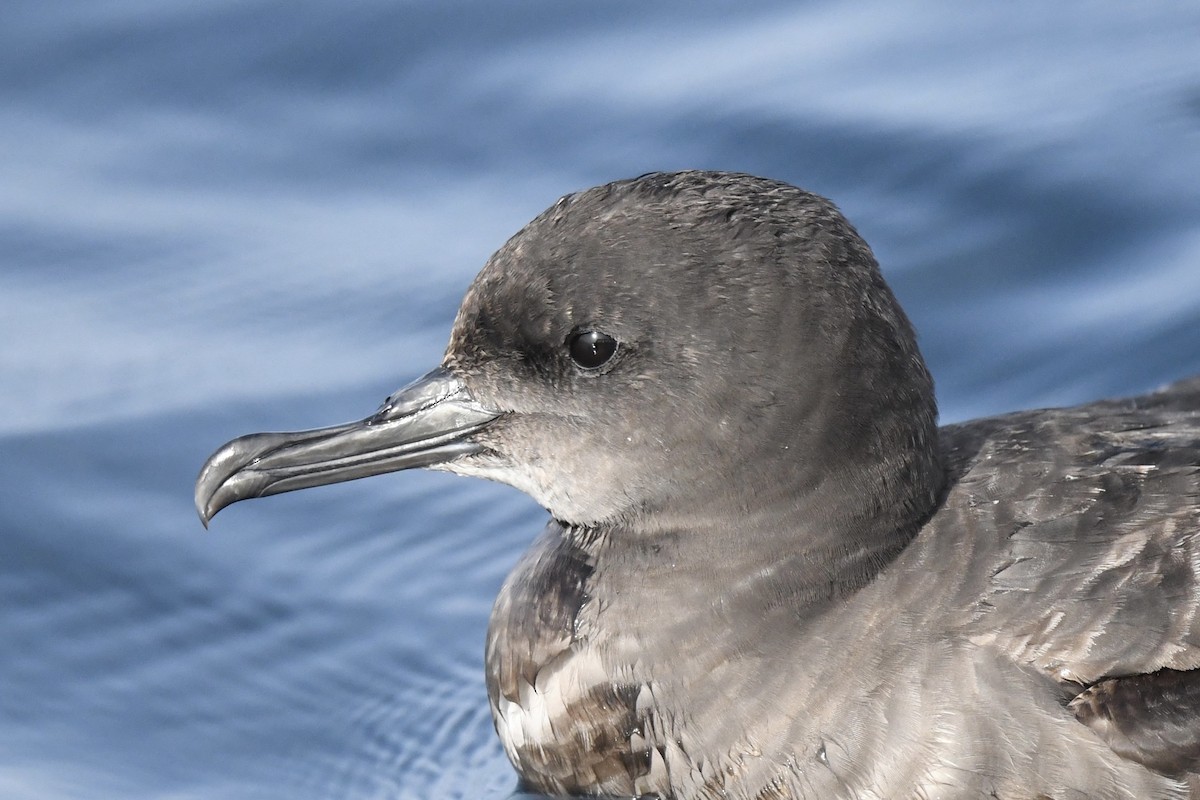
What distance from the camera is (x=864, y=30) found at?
750cm

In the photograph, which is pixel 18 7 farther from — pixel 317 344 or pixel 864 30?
pixel 864 30

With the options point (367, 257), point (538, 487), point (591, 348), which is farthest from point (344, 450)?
point (367, 257)

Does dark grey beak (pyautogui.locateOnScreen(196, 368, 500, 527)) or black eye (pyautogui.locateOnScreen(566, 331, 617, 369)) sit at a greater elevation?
dark grey beak (pyautogui.locateOnScreen(196, 368, 500, 527))

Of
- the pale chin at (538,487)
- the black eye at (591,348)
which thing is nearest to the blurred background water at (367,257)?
the pale chin at (538,487)

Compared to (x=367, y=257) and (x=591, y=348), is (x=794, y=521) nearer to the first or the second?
(x=591, y=348)

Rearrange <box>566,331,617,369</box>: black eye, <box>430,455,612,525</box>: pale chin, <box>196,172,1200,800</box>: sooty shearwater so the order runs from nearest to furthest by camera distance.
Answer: <box>196,172,1200,800</box>: sooty shearwater, <box>566,331,617,369</box>: black eye, <box>430,455,612,525</box>: pale chin

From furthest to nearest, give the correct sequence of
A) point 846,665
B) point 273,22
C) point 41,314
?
point 273,22 → point 41,314 → point 846,665

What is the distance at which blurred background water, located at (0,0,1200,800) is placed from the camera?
17.3 feet

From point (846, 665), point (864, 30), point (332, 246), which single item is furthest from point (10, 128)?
point (846, 665)

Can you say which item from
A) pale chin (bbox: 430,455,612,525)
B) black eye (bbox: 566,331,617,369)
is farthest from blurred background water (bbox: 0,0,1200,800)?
black eye (bbox: 566,331,617,369)

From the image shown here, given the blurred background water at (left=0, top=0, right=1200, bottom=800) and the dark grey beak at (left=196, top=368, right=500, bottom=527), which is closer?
the dark grey beak at (left=196, top=368, right=500, bottom=527)

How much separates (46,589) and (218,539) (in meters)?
0.48

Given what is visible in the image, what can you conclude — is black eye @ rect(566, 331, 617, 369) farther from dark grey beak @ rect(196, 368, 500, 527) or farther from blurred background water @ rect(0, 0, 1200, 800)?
blurred background water @ rect(0, 0, 1200, 800)

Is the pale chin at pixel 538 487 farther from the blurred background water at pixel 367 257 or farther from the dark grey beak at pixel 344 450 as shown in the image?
the blurred background water at pixel 367 257
